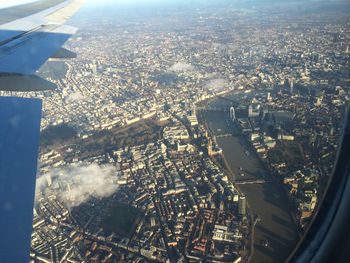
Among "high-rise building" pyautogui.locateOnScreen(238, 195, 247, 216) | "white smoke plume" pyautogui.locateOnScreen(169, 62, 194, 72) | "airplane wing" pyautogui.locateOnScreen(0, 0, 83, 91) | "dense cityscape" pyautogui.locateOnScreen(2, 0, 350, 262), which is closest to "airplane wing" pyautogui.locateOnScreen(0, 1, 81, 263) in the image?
"airplane wing" pyautogui.locateOnScreen(0, 0, 83, 91)

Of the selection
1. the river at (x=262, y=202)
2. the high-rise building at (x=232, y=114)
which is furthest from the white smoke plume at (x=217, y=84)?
the river at (x=262, y=202)

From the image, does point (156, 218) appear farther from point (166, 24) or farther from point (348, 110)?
point (166, 24)

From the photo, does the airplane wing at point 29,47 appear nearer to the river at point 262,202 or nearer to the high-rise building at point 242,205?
the river at point 262,202

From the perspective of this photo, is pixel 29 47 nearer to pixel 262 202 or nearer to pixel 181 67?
pixel 262 202

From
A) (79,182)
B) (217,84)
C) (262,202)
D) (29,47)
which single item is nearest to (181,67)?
(217,84)

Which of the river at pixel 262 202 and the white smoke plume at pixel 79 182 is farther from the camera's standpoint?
the white smoke plume at pixel 79 182

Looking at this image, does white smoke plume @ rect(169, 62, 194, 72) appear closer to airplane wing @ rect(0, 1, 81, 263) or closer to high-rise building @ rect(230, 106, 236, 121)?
high-rise building @ rect(230, 106, 236, 121)
